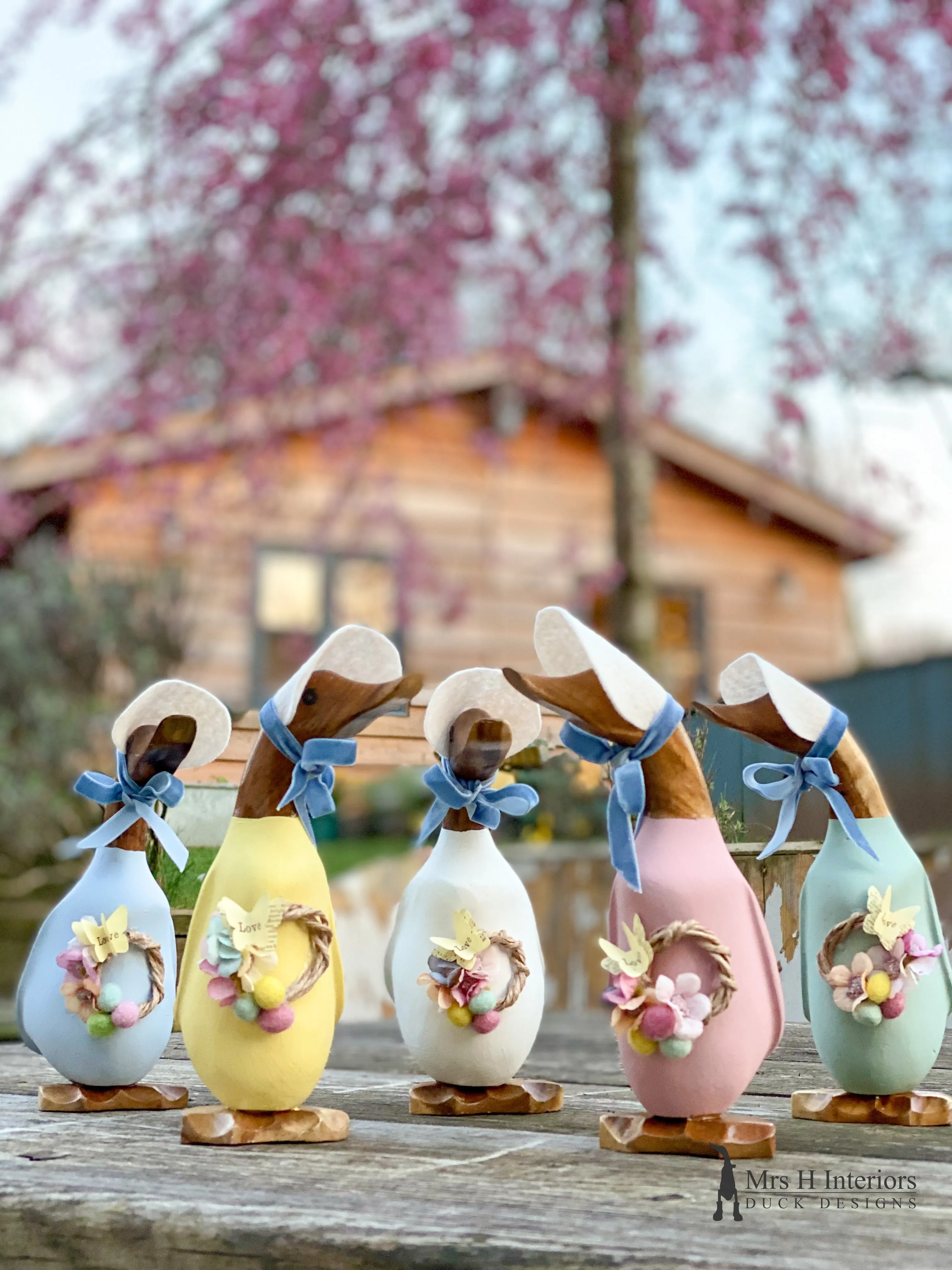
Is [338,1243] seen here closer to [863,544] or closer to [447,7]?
[447,7]

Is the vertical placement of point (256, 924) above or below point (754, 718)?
below

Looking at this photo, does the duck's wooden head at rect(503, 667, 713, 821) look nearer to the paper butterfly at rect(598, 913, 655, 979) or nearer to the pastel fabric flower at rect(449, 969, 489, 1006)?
the paper butterfly at rect(598, 913, 655, 979)

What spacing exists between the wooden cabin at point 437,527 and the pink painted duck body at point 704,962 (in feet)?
16.4

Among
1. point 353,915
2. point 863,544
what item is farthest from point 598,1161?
point 863,544

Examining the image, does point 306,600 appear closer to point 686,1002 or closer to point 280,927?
point 280,927

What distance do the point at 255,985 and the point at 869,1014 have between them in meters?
0.70

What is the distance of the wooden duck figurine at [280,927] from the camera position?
4.52ft

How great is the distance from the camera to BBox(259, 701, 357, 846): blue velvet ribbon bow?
1427 millimetres

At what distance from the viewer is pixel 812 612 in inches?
400

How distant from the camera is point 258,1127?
1397mm

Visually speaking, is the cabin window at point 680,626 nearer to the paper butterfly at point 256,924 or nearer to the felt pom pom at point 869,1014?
the felt pom pom at point 869,1014

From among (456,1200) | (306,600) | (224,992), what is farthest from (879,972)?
(306,600)

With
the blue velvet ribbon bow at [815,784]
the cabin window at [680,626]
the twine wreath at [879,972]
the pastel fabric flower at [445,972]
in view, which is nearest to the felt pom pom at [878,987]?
the twine wreath at [879,972]

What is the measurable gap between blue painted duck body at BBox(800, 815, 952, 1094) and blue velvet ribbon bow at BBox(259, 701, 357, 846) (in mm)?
595
